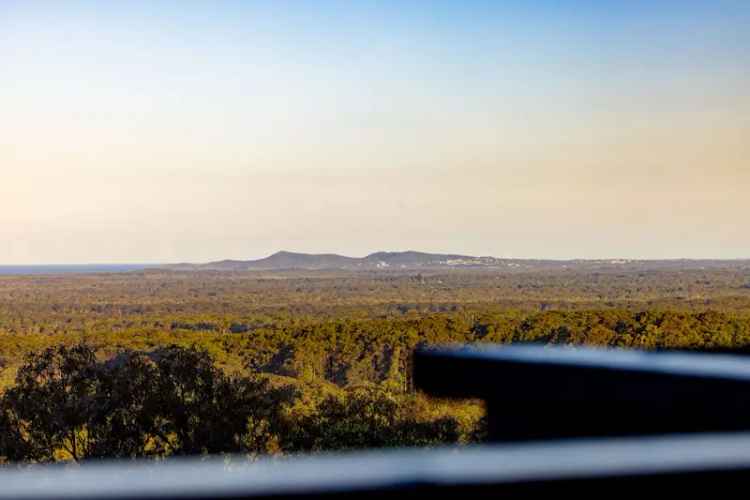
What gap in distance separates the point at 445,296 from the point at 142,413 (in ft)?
256

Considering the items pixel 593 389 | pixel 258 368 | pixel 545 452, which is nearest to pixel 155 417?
pixel 593 389

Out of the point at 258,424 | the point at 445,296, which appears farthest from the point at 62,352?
the point at 445,296

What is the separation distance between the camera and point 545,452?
71 centimetres

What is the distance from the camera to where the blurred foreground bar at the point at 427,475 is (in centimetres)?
61

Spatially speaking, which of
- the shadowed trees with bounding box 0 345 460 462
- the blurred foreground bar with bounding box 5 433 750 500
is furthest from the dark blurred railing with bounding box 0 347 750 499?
the shadowed trees with bounding box 0 345 460 462

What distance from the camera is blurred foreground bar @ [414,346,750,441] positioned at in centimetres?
83

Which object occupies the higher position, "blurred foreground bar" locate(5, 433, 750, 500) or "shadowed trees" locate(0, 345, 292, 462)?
"blurred foreground bar" locate(5, 433, 750, 500)

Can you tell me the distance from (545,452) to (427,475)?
11 centimetres

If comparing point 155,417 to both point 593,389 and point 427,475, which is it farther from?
point 427,475

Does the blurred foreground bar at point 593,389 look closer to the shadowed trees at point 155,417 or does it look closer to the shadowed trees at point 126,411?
the shadowed trees at point 155,417

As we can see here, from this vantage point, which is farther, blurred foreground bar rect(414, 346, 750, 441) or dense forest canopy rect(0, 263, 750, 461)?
dense forest canopy rect(0, 263, 750, 461)

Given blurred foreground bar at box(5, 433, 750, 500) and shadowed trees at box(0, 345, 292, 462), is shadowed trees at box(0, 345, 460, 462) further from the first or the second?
blurred foreground bar at box(5, 433, 750, 500)

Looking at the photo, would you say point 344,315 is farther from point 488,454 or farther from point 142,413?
point 488,454

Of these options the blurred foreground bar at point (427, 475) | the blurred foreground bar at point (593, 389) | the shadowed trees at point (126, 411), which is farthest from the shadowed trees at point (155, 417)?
the blurred foreground bar at point (427, 475)
